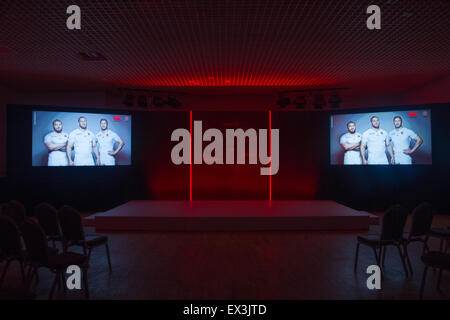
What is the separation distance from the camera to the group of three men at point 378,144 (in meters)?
7.22

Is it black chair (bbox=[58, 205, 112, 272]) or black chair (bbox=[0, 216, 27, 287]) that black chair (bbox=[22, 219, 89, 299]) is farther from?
black chair (bbox=[58, 205, 112, 272])

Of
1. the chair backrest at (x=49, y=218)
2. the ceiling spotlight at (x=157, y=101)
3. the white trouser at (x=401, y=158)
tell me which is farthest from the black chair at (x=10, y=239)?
the white trouser at (x=401, y=158)

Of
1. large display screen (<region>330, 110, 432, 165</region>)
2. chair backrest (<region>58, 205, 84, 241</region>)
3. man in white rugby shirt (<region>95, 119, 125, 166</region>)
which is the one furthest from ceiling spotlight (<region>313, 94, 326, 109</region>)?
chair backrest (<region>58, 205, 84, 241</region>)

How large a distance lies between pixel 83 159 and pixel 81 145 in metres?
0.34

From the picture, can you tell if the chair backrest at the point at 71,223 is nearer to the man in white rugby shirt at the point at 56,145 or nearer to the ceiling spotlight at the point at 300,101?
the man in white rugby shirt at the point at 56,145

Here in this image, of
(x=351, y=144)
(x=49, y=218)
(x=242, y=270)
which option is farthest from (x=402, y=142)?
(x=49, y=218)

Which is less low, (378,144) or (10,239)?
(378,144)

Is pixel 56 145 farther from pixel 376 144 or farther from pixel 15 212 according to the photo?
pixel 376 144

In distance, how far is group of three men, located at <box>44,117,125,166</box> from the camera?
720 cm

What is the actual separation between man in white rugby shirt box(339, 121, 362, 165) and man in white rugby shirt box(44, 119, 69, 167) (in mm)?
6775

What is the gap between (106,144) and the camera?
301 inches
